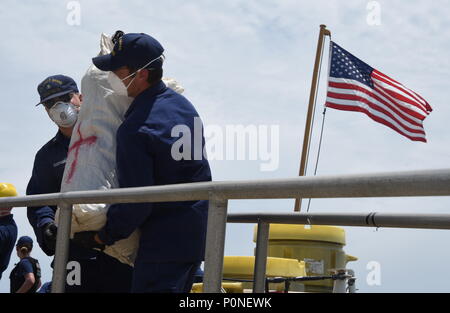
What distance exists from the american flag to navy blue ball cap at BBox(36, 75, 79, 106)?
20.8ft

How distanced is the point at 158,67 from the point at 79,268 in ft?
3.23

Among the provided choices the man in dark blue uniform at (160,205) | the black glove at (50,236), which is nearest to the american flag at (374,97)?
the black glove at (50,236)

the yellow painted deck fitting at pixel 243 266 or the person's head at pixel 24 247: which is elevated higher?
the person's head at pixel 24 247

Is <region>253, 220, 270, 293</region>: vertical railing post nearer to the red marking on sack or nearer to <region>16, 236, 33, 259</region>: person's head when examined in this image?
the red marking on sack

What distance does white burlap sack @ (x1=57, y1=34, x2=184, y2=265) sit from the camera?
12.4ft

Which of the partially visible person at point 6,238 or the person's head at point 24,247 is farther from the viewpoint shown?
the person's head at point 24,247

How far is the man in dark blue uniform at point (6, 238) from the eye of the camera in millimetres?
5938

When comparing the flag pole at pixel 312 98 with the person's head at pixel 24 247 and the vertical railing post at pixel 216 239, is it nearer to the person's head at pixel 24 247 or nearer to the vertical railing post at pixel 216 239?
the person's head at pixel 24 247

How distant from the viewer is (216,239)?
2.88 metres

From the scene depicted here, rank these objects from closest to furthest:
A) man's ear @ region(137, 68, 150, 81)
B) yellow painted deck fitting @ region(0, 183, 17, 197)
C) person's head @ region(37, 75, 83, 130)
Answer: man's ear @ region(137, 68, 150, 81) < person's head @ region(37, 75, 83, 130) < yellow painted deck fitting @ region(0, 183, 17, 197)

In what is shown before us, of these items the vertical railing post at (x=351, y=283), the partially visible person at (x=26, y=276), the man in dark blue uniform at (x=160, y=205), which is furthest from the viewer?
the partially visible person at (x=26, y=276)

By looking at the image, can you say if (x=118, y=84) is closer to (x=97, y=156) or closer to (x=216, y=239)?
(x=97, y=156)

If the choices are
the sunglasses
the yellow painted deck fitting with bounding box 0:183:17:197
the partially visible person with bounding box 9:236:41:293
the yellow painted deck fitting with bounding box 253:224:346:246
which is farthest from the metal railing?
the partially visible person with bounding box 9:236:41:293
